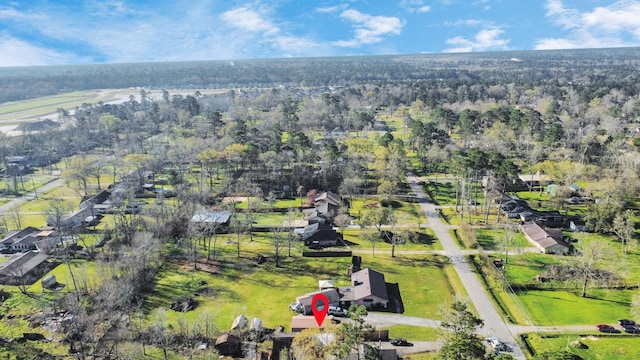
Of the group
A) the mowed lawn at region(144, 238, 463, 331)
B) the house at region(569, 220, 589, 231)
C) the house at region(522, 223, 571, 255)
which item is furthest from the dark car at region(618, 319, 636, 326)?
the house at region(569, 220, 589, 231)

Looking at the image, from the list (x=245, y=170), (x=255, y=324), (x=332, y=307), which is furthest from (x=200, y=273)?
(x=245, y=170)

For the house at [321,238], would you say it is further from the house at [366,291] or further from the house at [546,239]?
the house at [546,239]

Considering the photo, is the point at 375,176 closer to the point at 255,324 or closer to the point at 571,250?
the point at 571,250

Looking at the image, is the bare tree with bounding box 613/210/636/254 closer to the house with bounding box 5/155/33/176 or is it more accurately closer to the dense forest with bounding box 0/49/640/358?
the dense forest with bounding box 0/49/640/358

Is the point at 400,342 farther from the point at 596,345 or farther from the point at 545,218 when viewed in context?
the point at 545,218

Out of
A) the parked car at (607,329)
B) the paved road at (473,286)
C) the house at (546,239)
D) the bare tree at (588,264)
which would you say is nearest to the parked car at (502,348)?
the paved road at (473,286)

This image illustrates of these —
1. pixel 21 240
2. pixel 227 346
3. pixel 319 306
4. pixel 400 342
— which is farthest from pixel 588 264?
pixel 21 240
